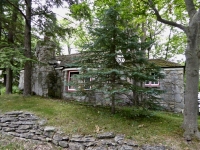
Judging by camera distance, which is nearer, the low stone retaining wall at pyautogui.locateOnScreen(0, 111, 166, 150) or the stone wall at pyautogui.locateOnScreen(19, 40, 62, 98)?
the low stone retaining wall at pyautogui.locateOnScreen(0, 111, 166, 150)

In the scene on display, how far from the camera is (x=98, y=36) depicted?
256 inches

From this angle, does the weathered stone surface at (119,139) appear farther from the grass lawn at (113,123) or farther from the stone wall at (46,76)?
the stone wall at (46,76)

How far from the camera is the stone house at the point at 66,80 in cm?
931

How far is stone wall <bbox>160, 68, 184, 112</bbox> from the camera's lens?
9.22 m

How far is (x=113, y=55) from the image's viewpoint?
610cm

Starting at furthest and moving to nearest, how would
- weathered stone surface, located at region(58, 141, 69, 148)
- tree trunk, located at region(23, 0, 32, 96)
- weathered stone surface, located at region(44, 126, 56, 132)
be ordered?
1. tree trunk, located at region(23, 0, 32, 96)
2. weathered stone surface, located at region(44, 126, 56, 132)
3. weathered stone surface, located at region(58, 141, 69, 148)

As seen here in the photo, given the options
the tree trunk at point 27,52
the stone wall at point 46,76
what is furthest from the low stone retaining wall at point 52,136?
the stone wall at point 46,76

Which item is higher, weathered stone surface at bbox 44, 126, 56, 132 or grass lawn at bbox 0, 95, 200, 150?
grass lawn at bbox 0, 95, 200, 150

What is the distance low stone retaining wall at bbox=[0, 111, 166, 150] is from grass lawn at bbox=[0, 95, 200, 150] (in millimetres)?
219

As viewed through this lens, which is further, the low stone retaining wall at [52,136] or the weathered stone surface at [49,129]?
the weathered stone surface at [49,129]

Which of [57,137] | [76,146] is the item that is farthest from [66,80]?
[76,146]

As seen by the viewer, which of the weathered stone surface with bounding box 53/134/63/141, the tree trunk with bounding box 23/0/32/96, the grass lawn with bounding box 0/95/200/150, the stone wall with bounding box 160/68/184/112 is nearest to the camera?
the grass lawn with bounding box 0/95/200/150

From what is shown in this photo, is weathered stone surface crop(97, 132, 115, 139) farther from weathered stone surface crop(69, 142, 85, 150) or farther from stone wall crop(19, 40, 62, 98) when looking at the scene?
stone wall crop(19, 40, 62, 98)

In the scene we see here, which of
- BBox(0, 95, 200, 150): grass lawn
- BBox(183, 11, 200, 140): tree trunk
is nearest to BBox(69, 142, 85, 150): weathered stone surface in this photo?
BBox(0, 95, 200, 150): grass lawn
